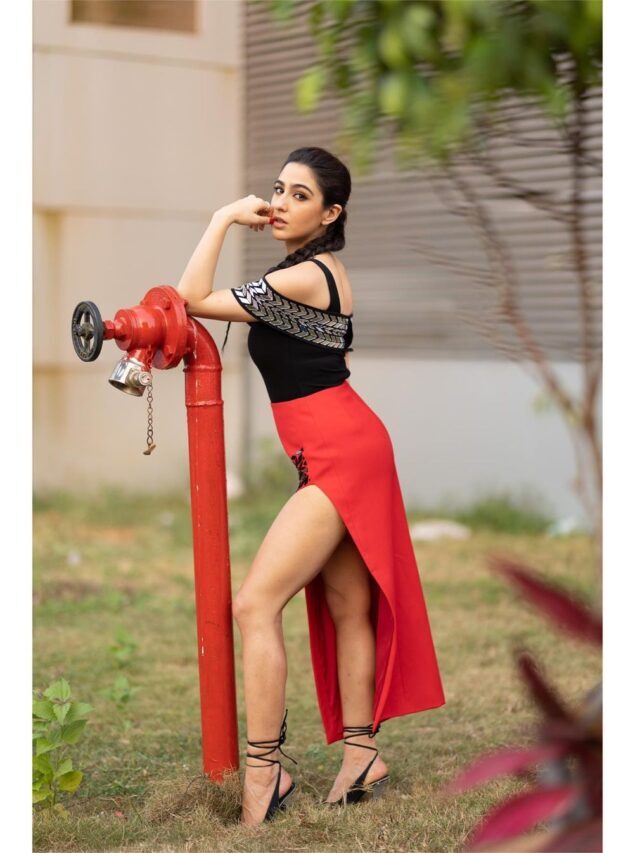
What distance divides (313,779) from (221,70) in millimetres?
6759

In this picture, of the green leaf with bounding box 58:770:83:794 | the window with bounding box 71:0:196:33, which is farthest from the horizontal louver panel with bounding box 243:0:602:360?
the green leaf with bounding box 58:770:83:794

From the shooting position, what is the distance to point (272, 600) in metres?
2.98

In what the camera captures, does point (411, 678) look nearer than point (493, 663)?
Yes

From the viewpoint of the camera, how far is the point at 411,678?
3.20 m

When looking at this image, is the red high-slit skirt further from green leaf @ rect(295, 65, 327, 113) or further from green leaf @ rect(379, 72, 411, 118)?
green leaf @ rect(379, 72, 411, 118)

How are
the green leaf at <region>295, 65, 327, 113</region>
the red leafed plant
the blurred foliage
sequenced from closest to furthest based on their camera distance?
the red leafed plant → the blurred foliage → the green leaf at <region>295, 65, 327, 113</region>

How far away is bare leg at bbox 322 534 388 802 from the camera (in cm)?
319

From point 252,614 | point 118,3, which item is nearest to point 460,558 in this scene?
point 252,614

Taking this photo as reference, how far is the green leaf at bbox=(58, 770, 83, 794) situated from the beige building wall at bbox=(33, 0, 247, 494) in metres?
5.55

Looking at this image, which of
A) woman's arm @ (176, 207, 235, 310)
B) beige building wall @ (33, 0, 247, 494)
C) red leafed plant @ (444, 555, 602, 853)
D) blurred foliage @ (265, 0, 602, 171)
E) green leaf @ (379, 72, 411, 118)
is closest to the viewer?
red leafed plant @ (444, 555, 602, 853)

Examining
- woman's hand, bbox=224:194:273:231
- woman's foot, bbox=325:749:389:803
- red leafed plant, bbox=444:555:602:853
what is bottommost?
woman's foot, bbox=325:749:389:803

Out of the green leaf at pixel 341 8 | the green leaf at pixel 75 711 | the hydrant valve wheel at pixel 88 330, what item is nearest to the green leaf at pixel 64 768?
the green leaf at pixel 75 711
